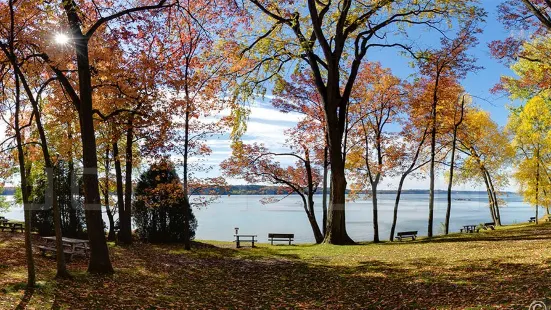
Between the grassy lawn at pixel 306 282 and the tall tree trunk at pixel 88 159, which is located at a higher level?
the tall tree trunk at pixel 88 159

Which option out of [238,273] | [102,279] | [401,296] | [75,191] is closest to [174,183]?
[75,191]

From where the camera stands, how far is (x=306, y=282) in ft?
34.4

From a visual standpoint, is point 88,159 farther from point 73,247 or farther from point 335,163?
point 335,163

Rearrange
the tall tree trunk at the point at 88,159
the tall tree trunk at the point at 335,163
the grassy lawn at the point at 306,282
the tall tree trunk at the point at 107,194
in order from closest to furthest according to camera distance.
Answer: the grassy lawn at the point at 306,282 → the tall tree trunk at the point at 88,159 → the tall tree trunk at the point at 335,163 → the tall tree trunk at the point at 107,194

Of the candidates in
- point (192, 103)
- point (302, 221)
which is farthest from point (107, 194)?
point (302, 221)

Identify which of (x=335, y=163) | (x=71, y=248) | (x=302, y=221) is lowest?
(x=302, y=221)

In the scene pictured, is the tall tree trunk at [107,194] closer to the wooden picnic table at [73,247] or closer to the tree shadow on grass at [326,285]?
the wooden picnic table at [73,247]

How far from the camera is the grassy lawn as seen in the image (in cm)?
751

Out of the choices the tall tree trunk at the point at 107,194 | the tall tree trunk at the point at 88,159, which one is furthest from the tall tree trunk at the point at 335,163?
the tall tree trunk at the point at 107,194

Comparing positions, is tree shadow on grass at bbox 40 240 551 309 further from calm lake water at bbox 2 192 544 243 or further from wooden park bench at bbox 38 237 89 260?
calm lake water at bbox 2 192 544 243

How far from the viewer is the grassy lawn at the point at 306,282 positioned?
24.6ft

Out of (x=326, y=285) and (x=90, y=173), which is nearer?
(x=326, y=285)

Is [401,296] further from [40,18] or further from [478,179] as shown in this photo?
[478,179]

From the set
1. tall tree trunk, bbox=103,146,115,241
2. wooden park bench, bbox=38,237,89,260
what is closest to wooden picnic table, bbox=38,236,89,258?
wooden park bench, bbox=38,237,89,260
